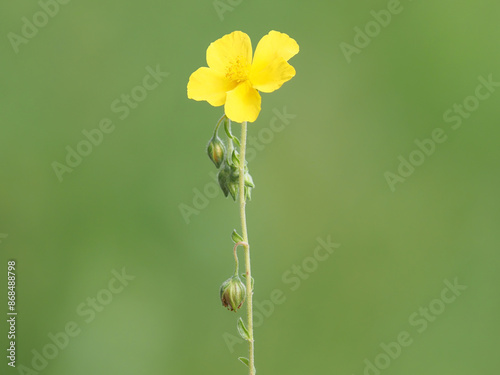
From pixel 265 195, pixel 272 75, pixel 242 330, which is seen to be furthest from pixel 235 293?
pixel 265 195

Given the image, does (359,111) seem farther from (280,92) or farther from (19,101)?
(19,101)

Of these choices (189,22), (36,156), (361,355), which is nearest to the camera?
(361,355)

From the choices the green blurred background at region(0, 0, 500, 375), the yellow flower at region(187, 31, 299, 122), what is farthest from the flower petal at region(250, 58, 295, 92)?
the green blurred background at region(0, 0, 500, 375)

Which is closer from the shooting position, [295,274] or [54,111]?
[295,274]

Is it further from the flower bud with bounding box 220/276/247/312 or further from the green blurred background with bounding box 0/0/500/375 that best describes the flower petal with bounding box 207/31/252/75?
the green blurred background with bounding box 0/0/500/375

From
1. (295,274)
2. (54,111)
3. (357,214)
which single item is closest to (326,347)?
(295,274)

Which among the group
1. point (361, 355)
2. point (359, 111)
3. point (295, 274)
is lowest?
point (361, 355)

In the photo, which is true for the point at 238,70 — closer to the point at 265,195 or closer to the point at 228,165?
the point at 228,165
